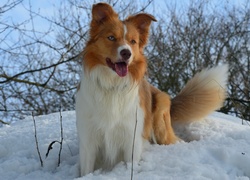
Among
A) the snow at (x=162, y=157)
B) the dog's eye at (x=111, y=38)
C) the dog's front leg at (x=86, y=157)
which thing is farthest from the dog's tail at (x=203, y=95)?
the dog's eye at (x=111, y=38)

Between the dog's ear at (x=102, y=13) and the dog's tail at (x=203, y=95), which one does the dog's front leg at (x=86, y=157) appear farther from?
the dog's tail at (x=203, y=95)

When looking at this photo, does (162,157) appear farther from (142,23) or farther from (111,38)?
(142,23)

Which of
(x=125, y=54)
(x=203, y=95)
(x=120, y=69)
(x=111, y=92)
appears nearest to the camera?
(x=125, y=54)

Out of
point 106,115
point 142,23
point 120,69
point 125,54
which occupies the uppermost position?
point 142,23

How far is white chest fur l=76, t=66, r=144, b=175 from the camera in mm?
3803

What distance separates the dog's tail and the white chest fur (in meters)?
1.76

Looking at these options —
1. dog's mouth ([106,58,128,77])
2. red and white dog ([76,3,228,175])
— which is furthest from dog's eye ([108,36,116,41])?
dog's mouth ([106,58,128,77])

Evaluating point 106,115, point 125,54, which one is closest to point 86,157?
point 106,115

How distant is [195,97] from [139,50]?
2.00m

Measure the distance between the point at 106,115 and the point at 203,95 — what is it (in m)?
2.45

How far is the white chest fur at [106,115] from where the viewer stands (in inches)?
150

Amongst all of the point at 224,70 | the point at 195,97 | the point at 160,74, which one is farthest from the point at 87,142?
the point at 160,74

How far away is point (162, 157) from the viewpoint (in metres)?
3.76

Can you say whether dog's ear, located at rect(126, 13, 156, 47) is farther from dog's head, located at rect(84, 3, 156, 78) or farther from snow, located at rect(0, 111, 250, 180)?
snow, located at rect(0, 111, 250, 180)
